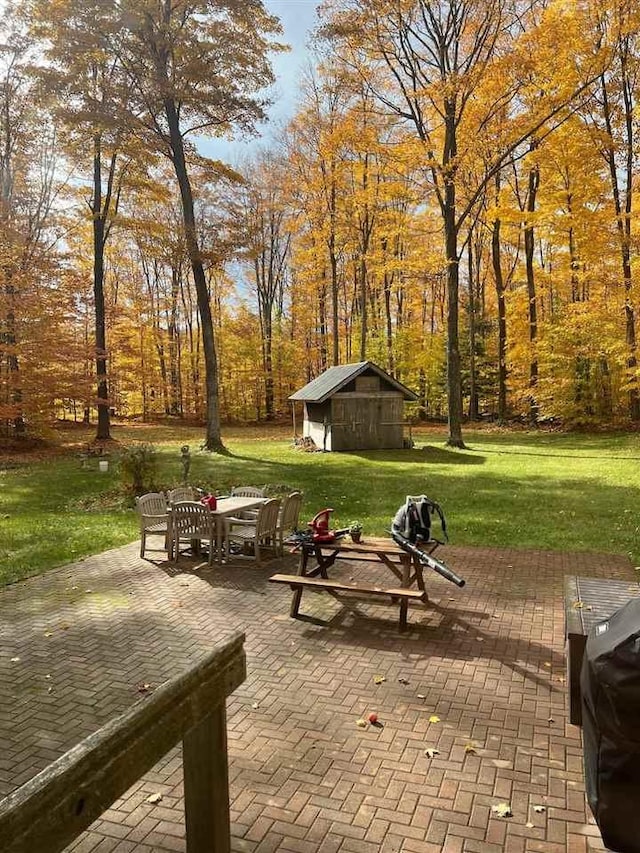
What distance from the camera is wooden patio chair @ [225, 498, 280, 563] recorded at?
883cm

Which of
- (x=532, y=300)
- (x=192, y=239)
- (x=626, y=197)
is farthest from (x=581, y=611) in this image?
(x=532, y=300)

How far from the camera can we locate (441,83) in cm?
2066

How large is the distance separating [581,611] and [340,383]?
20851mm

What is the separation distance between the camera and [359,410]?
25.7m

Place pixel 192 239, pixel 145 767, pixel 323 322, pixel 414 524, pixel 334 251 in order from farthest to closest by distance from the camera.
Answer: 1. pixel 323 322
2. pixel 334 251
3. pixel 192 239
4. pixel 414 524
5. pixel 145 767

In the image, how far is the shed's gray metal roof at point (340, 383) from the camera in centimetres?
2503

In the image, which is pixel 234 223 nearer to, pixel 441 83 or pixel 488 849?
pixel 441 83

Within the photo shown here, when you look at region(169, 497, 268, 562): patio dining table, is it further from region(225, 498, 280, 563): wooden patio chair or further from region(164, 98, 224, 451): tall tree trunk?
region(164, 98, 224, 451): tall tree trunk

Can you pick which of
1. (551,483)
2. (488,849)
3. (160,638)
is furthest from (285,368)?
(488,849)

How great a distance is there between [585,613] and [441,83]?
21292 mm

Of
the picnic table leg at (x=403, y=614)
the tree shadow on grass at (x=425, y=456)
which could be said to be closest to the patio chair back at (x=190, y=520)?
the picnic table leg at (x=403, y=614)

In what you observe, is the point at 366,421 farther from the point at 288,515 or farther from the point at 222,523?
the point at 222,523

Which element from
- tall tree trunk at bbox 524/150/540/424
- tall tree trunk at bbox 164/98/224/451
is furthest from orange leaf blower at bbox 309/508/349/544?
tall tree trunk at bbox 524/150/540/424

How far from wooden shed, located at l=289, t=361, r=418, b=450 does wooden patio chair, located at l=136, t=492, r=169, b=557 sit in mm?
15269
